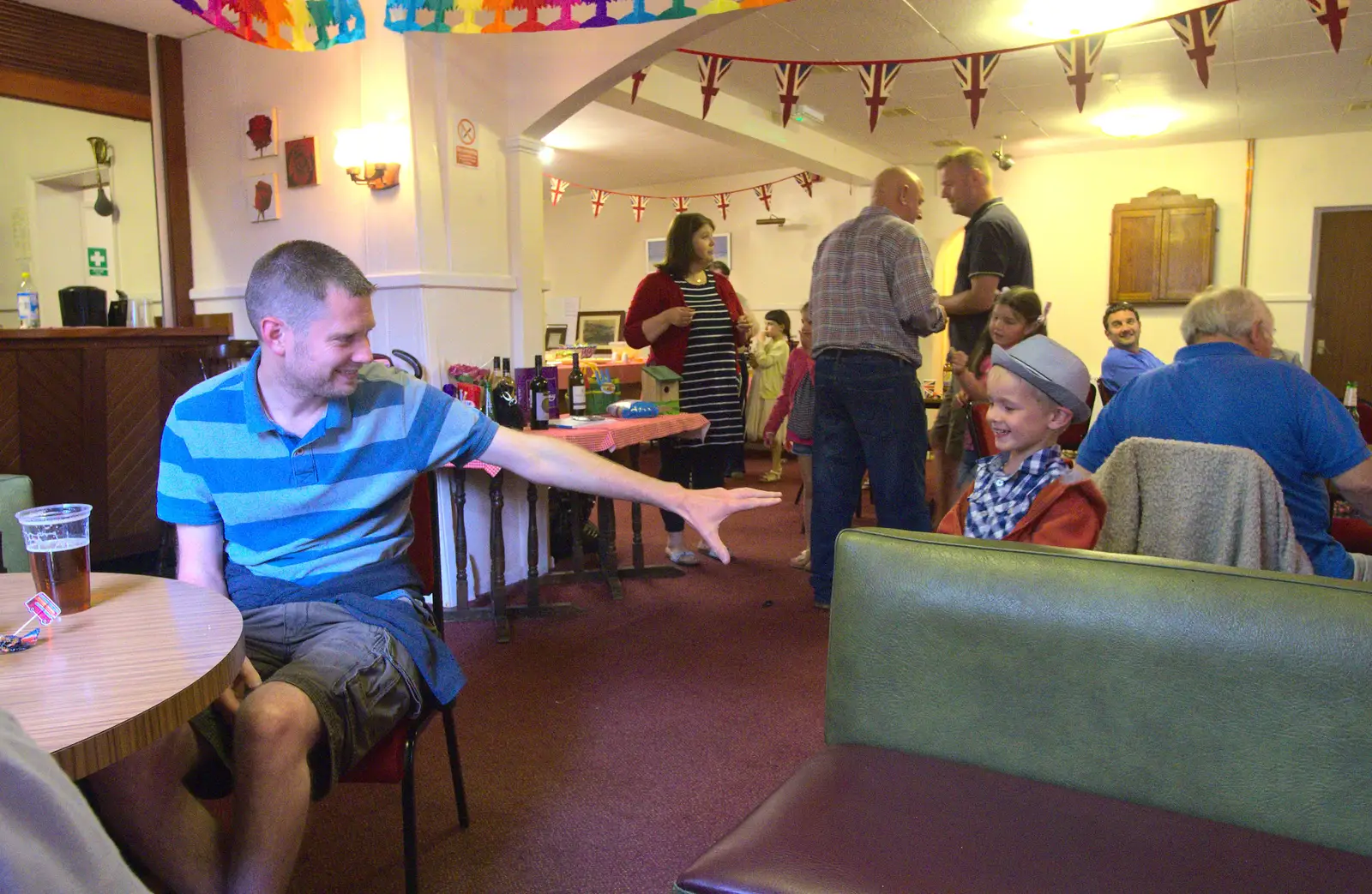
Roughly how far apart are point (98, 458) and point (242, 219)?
129cm

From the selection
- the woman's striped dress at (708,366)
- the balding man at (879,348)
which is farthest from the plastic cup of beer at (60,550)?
the woman's striped dress at (708,366)

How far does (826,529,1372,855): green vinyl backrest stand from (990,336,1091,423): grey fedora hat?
515 millimetres

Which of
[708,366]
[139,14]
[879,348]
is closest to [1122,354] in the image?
[879,348]

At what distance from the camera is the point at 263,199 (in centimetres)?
424

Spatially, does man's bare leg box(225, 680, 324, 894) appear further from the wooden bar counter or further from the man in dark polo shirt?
the wooden bar counter

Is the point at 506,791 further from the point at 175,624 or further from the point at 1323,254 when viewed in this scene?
the point at 1323,254

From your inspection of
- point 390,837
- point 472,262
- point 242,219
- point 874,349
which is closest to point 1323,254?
point 874,349

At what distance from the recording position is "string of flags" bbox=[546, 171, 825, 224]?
9.30 m

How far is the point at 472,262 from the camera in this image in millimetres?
3908

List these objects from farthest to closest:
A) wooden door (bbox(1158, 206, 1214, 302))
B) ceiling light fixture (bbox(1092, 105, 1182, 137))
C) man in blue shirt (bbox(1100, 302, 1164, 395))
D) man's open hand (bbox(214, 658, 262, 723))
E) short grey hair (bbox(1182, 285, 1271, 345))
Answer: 1. wooden door (bbox(1158, 206, 1214, 302))
2. ceiling light fixture (bbox(1092, 105, 1182, 137))
3. man in blue shirt (bbox(1100, 302, 1164, 395))
4. short grey hair (bbox(1182, 285, 1271, 345))
5. man's open hand (bbox(214, 658, 262, 723))

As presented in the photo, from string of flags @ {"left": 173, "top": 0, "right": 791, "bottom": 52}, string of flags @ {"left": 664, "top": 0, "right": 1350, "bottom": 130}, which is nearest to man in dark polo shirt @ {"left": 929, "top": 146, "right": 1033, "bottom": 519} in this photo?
string of flags @ {"left": 173, "top": 0, "right": 791, "bottom": 52}

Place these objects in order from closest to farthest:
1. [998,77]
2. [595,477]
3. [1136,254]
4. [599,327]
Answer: [595,477] → [998,77] → [1136,254] → [599,327]

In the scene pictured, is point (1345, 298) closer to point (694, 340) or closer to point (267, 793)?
point (694, 340)

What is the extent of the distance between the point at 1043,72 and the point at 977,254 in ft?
9.84
